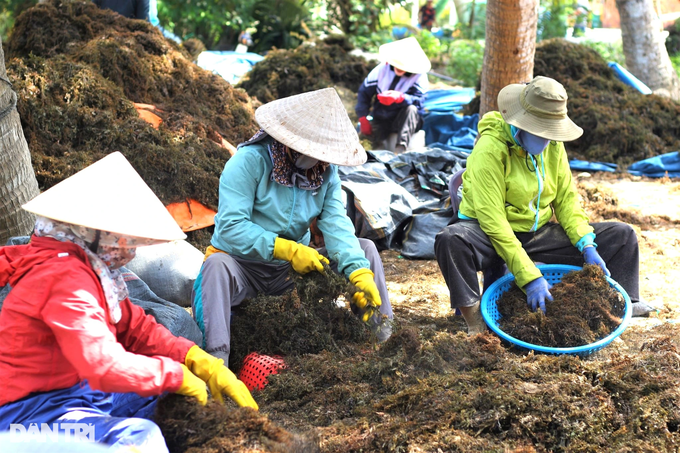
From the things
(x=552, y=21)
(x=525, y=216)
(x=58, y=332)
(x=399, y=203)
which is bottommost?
(x=552, y=21)

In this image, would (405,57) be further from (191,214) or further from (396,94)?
(191,214)

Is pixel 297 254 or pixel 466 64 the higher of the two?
pixel 297 254

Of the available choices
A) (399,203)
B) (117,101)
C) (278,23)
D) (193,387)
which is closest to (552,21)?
(278,23)

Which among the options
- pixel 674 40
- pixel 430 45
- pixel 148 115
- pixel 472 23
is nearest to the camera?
pixel 148 115

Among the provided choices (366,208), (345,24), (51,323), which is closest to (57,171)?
(366,208)

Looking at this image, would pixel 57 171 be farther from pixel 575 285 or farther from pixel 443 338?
pixel 575 285

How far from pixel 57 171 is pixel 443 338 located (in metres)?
2.73

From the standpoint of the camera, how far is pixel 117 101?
483 centimetres

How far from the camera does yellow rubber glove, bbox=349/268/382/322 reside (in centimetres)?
304

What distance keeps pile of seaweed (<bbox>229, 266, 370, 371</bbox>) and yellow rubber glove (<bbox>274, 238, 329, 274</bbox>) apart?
7 cm

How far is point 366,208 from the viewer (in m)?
4.68

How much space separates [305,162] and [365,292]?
2.17 feet

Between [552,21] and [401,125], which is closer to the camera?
[401,125]

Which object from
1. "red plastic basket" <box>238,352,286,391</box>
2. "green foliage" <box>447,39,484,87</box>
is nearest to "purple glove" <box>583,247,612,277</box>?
"red plastic basket" <box>238,352,286,391</box>
